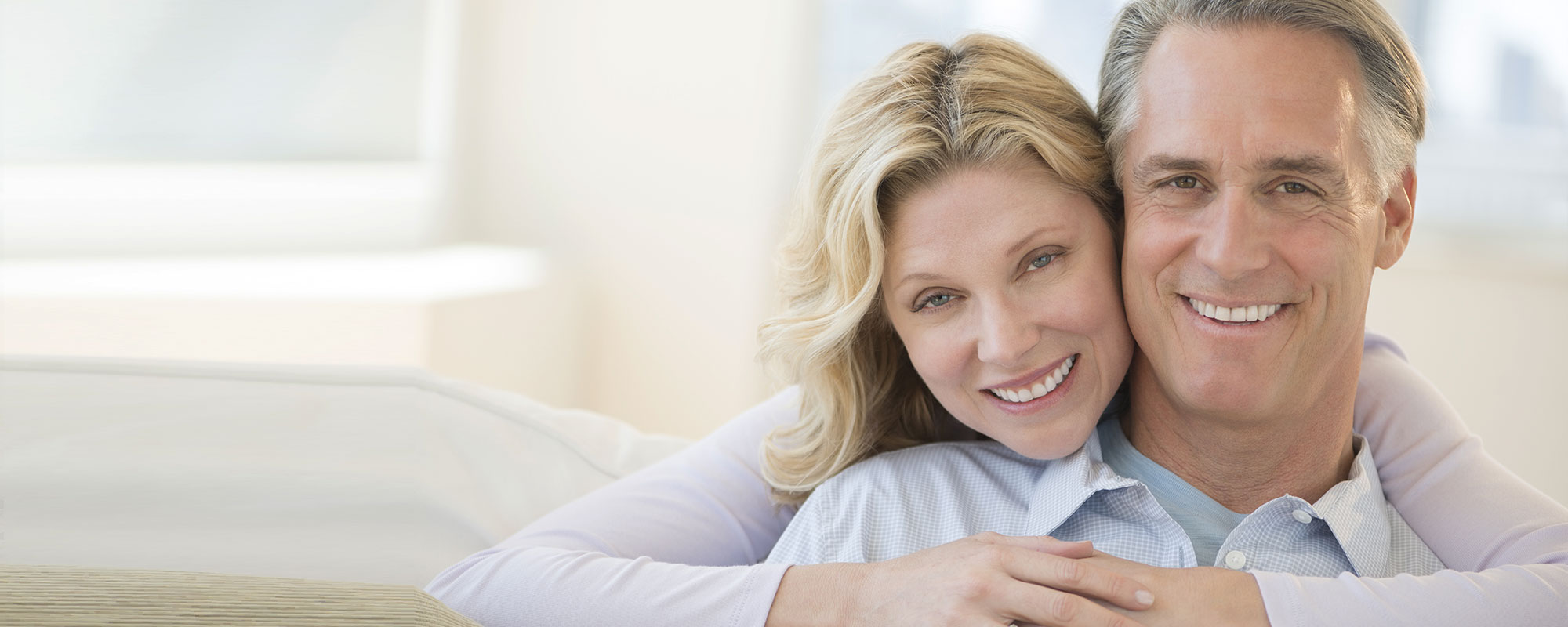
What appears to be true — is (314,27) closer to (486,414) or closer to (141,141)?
(141,141)

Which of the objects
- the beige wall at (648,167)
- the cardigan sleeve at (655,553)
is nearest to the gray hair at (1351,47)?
the cardigan sleeve at (655,553)

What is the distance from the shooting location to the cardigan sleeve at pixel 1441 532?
45.1 inches

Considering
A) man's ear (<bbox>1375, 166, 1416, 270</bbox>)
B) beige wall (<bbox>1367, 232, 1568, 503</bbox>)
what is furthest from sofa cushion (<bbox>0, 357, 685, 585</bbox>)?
beige wall (<bbox>1367, 232, 1568, 503</bbox>)

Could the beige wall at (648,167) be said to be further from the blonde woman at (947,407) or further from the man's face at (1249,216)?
the man's face at (1249,216)

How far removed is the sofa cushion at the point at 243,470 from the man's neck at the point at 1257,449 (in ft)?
3.06

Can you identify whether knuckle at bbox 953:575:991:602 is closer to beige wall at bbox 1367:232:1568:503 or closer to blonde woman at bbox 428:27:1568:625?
blonde woman at bbox 428:27:1568:625

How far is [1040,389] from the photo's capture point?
1420 mm

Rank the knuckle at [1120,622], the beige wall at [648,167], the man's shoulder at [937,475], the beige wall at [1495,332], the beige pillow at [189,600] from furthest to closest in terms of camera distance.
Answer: the beige wall at [648,167] → the beige wall at [1495,332] → the man's shoulder at [937,475] → the knuckle at [1120,622] → the beige pillow at [189,600]

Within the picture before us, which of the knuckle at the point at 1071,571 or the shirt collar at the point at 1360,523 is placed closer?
the knuckle at the point at 1071,571

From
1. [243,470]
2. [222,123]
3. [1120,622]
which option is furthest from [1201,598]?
[222,123]

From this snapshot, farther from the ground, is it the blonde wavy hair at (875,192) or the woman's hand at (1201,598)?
the blonde wavy hair at (875,192)

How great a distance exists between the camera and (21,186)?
3154mm

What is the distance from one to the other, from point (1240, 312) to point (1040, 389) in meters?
0.24

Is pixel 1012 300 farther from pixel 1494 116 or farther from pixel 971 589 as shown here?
pixel 1494 116
